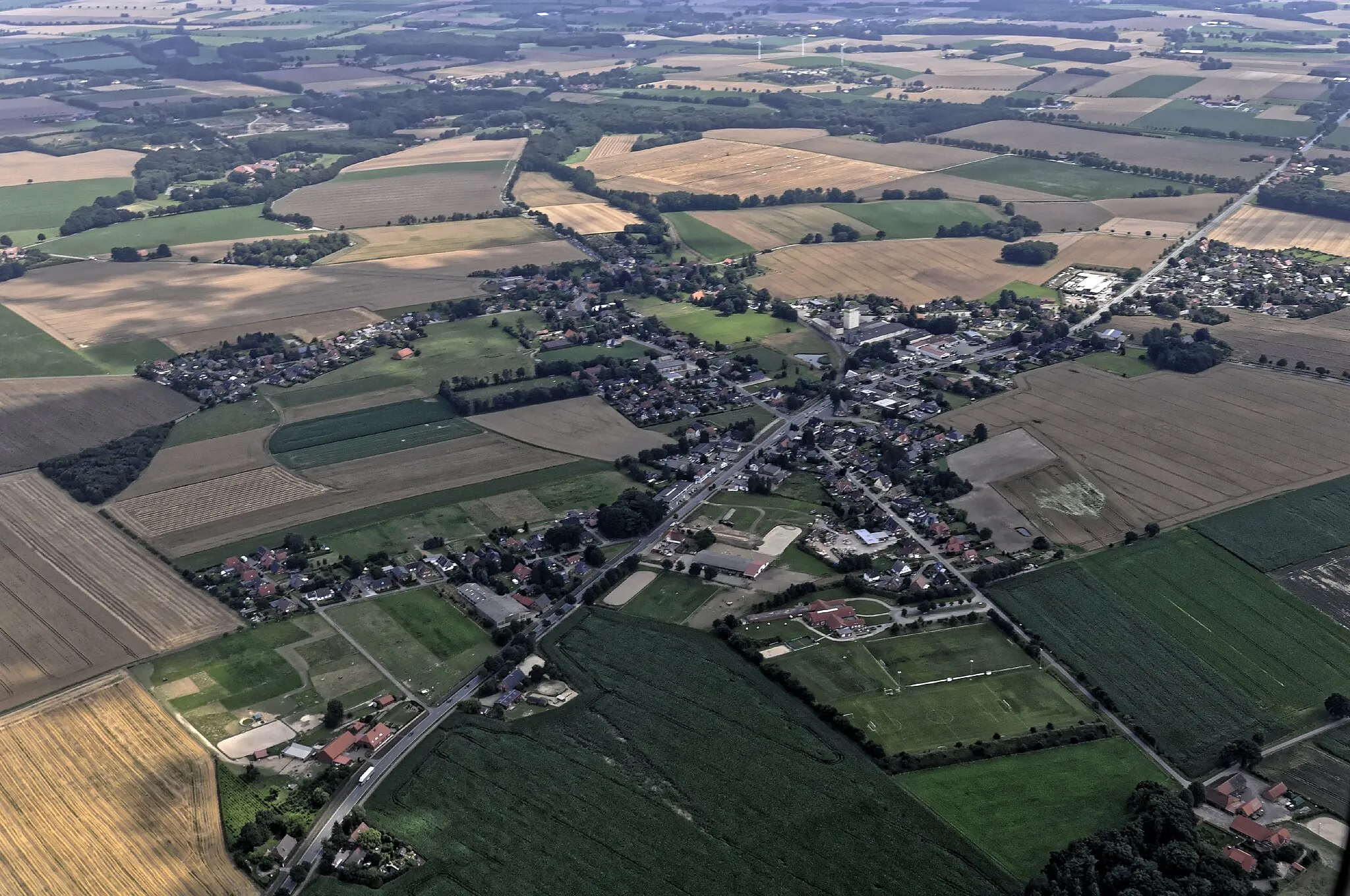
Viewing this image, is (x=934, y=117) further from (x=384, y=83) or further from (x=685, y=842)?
(x=685, y=842)

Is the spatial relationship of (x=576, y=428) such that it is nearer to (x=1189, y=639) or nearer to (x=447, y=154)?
(x=1189, y=639)

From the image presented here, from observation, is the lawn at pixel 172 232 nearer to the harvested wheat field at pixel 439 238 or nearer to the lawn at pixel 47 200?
the lawn at pixel 47 200

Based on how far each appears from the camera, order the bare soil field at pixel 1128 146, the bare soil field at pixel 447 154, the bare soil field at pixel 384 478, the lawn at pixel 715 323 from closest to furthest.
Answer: the bare soil field at pixel 384 478 < the lawn at pixel 715 323 < the bare soil field at pixel 1128 146 < the bare soil field at pixel 447 154

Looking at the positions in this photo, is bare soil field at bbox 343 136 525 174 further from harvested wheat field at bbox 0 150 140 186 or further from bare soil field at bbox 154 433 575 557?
bare soil field at bbox 154 433 575 557

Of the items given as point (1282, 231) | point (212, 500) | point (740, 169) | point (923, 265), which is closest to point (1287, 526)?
point (923, 265)

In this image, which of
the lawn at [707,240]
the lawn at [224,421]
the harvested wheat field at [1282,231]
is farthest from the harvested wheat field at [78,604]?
the harvested wheat field at [1282,231]
